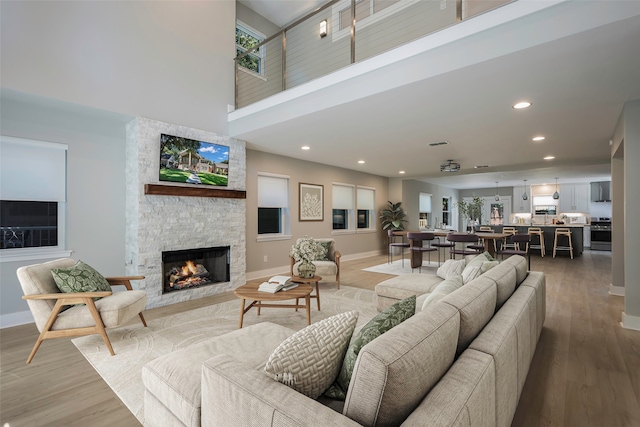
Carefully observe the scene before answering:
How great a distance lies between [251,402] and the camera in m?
1.02

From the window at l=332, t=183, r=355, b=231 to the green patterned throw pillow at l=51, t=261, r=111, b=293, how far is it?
5.58m

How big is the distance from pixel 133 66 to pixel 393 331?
4.70m

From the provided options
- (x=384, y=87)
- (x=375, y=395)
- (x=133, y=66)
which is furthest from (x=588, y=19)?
(x=133, y=66)

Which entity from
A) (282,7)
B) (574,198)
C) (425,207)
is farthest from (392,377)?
(574,198)

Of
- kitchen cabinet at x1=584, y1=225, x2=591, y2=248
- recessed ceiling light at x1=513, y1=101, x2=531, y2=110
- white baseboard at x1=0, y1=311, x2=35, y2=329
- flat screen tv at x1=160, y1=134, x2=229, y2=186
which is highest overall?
recessed ceiling light at x1=513, y1=101, x2=531, y2=110

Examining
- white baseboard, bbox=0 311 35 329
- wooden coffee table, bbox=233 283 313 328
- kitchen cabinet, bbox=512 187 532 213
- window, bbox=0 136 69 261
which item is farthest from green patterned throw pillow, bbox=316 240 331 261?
A: kitchen cabinet, bbox=512 187 532 213

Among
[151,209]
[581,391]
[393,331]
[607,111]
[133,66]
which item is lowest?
[581,391]

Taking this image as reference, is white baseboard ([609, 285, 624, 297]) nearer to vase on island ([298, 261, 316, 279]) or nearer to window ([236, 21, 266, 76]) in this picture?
vase on island ([298, 261, 316, 279])

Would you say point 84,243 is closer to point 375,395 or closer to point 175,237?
point 175,237

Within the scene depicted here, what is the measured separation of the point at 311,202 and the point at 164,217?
3497 mm

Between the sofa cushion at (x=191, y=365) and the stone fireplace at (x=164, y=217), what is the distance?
9.51 feet

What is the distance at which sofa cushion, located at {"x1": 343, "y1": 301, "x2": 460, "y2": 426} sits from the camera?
0.92 meters

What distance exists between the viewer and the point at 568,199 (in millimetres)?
12086

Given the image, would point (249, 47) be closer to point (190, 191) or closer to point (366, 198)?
point (190, 191)
